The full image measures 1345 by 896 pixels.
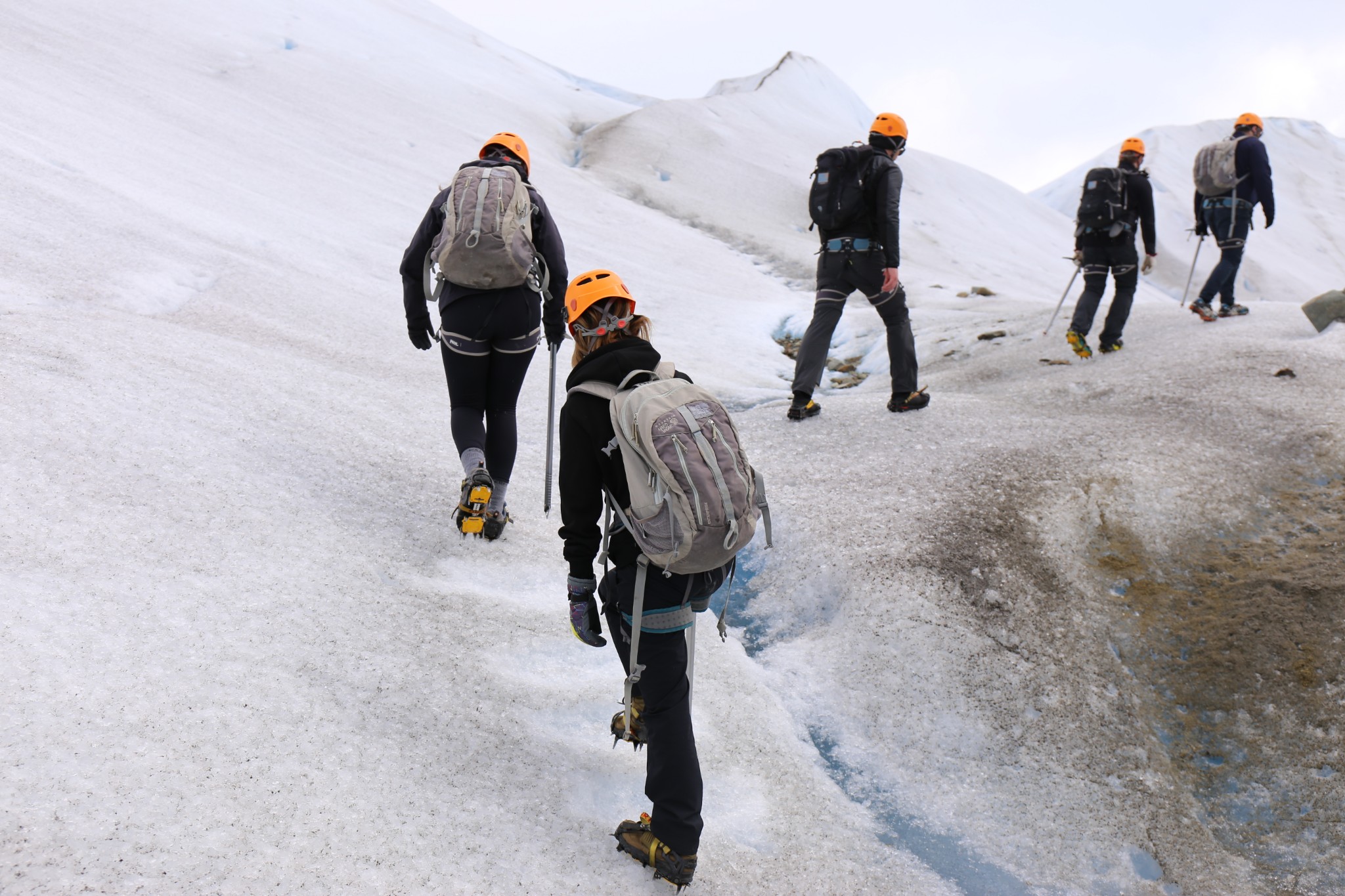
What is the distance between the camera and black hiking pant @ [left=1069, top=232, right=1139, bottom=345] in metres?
9.78

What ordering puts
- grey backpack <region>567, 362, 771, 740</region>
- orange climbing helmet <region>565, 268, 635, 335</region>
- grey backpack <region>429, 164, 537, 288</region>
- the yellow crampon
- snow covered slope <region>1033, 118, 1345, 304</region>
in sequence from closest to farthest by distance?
grey backpack <region>567, 362, 771, 740</region>, orange climbing helmet <region>565, 268, 635, 335</region>, grey backpack <region>429, 164, 537, 288</region>, the yellow crampon, snow covered slope <region>1033, 118, 1345, 304</region>

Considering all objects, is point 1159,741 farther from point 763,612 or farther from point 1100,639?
point 763,612

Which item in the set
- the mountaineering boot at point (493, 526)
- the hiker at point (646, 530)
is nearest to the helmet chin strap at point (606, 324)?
the hiker at point (646, 530)

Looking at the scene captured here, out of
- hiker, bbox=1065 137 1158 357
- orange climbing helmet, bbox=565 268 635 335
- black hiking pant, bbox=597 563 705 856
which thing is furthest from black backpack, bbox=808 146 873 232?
black hiking pant, bbox=597 563 705 856

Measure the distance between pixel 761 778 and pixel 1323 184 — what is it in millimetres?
74488

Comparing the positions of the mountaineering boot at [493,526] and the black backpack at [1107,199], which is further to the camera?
the black backpack at [1107,199]

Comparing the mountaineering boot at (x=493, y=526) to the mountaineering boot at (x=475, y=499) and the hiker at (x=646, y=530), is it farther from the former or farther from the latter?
the hiker at (x=646, y=530)

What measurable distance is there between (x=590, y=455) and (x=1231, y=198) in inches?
449

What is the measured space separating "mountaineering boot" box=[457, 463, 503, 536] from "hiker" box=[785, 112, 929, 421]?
397 centimetres

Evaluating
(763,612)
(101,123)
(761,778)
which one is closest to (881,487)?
(763,612)

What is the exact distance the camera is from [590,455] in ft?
10.8

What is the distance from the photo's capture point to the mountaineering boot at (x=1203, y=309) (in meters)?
10.9

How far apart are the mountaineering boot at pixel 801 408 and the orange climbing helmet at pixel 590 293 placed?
17.4ft

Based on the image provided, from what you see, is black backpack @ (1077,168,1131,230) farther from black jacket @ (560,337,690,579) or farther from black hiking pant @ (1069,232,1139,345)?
black jacket @ (560,337,690,579)
